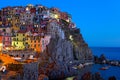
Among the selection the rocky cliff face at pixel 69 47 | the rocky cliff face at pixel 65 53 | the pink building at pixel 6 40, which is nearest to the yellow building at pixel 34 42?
the rocky cliff face at pixel 65 53

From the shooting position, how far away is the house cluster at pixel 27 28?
7812 cm

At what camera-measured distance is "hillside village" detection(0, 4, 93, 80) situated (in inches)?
2781

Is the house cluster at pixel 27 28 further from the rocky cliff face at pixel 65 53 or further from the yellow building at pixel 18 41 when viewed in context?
the rocky cliff face at pixel 65 53

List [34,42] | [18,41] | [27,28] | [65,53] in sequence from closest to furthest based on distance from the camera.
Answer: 1. [34,42]
2. [18,41]
3. [27,28]
4. [65,53]

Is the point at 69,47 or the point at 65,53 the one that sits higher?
the point at 69,47

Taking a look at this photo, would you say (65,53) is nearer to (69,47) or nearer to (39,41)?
(69,47)

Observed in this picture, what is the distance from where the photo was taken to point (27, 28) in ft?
280

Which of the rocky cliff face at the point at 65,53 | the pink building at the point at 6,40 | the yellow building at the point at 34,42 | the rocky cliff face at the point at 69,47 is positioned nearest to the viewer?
the rocky cliff face at the point at 65,53

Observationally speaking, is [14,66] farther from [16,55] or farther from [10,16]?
[10,16]

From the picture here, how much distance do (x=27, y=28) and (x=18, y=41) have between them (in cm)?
669

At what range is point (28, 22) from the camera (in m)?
91.4

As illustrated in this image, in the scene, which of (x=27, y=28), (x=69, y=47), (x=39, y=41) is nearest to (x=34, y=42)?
(x=39, y=41)

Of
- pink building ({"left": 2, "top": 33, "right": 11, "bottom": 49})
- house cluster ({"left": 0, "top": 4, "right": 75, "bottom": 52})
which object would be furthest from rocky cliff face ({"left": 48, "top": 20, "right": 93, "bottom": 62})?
pink building ({"left": 2, "top": 33, "right": 11, "bottom": 49})

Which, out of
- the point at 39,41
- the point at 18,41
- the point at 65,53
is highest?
the point at 18,41
